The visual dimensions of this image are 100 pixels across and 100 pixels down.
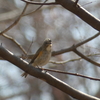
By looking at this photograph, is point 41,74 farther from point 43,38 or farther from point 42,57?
point 43,38

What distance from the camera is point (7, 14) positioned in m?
12.7

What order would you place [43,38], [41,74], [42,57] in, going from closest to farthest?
[41,74] → [42,57] → [43,38]

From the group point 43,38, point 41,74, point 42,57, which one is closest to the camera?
point 41,74

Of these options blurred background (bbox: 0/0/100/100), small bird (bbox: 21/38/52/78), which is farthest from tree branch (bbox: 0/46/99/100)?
blurred background (bbox: 0/0/100/100)

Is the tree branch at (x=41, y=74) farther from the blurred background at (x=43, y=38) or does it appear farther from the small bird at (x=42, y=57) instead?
the blurred background at (x=43, y=38)

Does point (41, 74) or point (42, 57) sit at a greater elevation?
point (41, 74)

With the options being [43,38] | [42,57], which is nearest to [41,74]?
[42,57]

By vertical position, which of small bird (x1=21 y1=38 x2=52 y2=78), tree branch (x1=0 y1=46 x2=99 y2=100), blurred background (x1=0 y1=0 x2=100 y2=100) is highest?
tree branch (x1=0 y1=46 x2=99 y2=100)

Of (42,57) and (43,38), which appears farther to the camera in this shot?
(43,38)

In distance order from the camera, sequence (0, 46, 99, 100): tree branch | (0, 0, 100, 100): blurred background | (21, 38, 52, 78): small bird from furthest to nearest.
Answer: (0, 0, 100, 100): blurred background, (21, 38, 52, 78): small bird, (0, 46, 99, 100): tree branch

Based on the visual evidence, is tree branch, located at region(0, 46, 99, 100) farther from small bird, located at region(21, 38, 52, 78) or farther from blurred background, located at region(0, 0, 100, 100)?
blurred background, located at region(0, 0, 100, 100)

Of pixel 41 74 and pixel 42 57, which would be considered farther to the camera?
pixel 42 57

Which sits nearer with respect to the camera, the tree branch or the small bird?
the tree branch

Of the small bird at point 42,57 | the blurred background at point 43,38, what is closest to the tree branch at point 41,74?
the small bird at point 42,57
